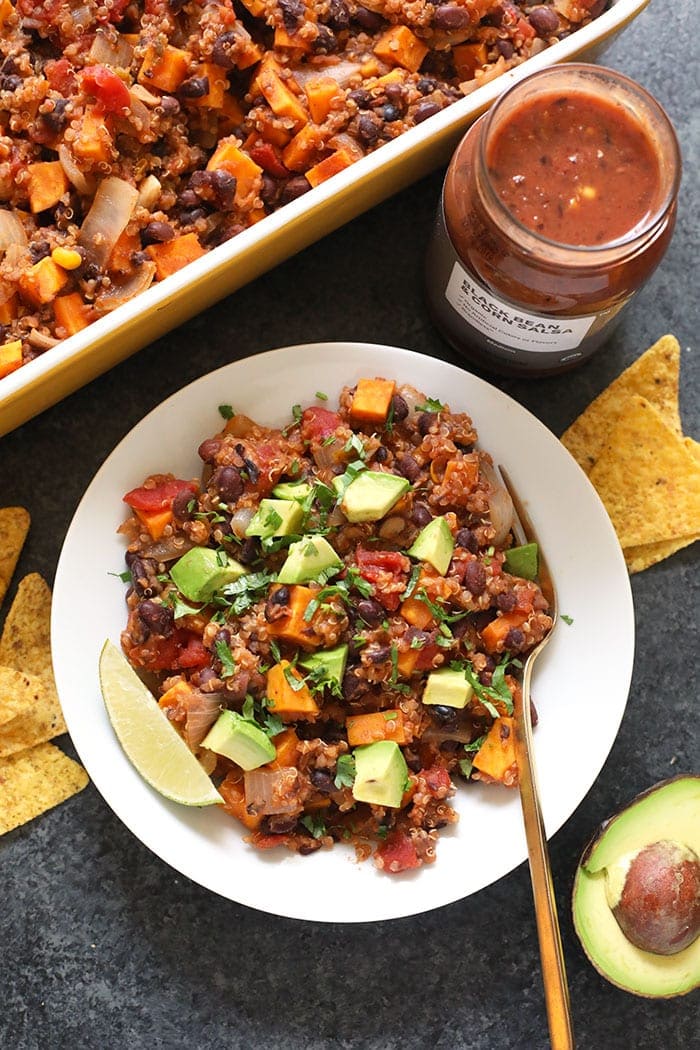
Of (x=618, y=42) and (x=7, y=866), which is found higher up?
(x=618, y=42)

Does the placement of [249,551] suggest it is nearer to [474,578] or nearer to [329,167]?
[474,578]

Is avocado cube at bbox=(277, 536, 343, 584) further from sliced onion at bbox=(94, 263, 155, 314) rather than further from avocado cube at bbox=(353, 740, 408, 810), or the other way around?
sliced onion at bbox=(94, 263, 155, 314)

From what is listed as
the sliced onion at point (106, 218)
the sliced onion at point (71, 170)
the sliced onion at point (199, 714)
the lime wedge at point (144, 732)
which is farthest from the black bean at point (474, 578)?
the sliced onion at point (71, 170)

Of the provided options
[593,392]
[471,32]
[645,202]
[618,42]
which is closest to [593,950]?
[593,392]

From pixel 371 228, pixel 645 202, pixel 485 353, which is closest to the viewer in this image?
pixel 645 202

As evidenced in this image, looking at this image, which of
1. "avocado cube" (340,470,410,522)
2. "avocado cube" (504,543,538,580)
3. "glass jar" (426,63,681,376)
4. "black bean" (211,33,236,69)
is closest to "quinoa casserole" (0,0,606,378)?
"black bean" (211,33,236,69)

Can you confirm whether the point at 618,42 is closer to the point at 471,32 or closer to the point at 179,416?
the point at 471,32
